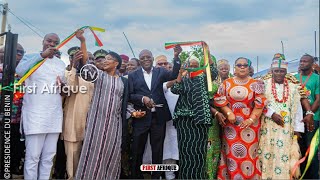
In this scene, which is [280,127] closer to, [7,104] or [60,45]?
[60,45]

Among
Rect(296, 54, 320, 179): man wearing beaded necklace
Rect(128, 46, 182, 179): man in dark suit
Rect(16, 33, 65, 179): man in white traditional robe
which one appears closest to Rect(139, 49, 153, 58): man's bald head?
Rect(128, 46, 182, 179): man in dark suit

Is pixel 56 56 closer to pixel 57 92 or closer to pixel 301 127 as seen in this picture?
pixel 57 92

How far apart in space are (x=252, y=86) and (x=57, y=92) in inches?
84.0

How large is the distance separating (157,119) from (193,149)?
0.52 m

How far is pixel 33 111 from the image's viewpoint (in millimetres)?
4484

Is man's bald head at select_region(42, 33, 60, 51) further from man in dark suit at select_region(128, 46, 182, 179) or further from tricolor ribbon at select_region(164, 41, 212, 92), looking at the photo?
tricolor ribbon at select_region(164, 41, 212, 92)

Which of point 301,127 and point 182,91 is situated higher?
point 182,91

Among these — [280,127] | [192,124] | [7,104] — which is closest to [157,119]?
[192,124]

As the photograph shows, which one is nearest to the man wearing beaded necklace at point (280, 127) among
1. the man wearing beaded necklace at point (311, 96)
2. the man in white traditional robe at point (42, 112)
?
the man wearing beaded necklace at point (311, 96)

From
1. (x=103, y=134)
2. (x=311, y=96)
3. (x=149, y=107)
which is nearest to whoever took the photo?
(x=103, y=134)

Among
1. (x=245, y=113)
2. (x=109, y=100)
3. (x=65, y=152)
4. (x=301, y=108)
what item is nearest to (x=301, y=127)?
(x=301, y=108)

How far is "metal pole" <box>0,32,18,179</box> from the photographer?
4316 mm

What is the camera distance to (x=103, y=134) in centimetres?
461

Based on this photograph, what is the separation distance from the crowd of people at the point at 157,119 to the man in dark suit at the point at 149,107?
11mm
